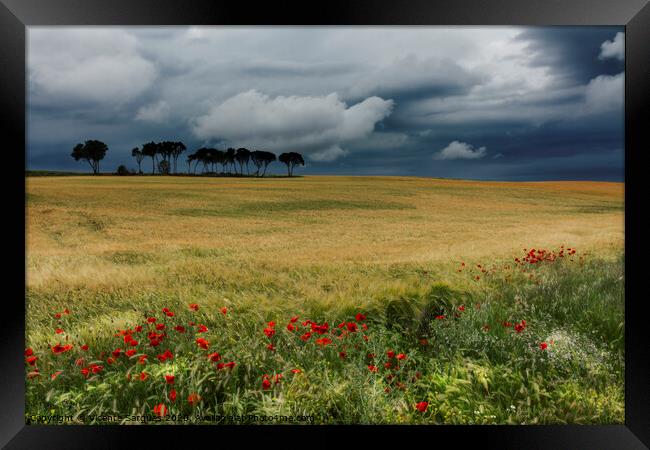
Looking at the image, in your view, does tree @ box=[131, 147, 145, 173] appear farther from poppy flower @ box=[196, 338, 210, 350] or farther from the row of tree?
poppy flower @ box=[196, 338, 210, 350]

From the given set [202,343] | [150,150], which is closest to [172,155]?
[150,150]

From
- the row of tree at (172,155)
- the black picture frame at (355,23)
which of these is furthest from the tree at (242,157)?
the black picture frame at (355,23)

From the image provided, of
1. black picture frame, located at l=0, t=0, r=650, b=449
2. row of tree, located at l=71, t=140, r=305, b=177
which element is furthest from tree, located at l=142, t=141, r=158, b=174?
black picture frame, located at l=0, t=0, r=650, b=449

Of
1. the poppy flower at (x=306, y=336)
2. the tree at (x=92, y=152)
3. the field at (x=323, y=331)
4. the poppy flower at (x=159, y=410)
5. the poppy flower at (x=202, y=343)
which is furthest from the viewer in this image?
the tree at (x=92, y=152)

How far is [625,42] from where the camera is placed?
2.81 m

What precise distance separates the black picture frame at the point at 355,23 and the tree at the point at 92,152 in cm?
294

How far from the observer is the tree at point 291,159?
585cm

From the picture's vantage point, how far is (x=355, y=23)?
9.11 ft

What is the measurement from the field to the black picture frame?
0.11 metres

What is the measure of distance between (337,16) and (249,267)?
2.98 metres

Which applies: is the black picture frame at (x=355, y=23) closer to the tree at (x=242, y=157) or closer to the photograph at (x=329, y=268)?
the photograph at (x=329, y=268)

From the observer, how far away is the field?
2.84 meters

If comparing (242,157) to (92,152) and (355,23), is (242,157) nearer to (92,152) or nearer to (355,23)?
(92,152)

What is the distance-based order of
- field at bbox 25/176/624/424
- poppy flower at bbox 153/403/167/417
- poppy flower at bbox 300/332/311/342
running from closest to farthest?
poppy flower at bbox 153/403/167/417 → field at bbox 25/176/624/424 → poppy flower at bbox 300/332/311/342
